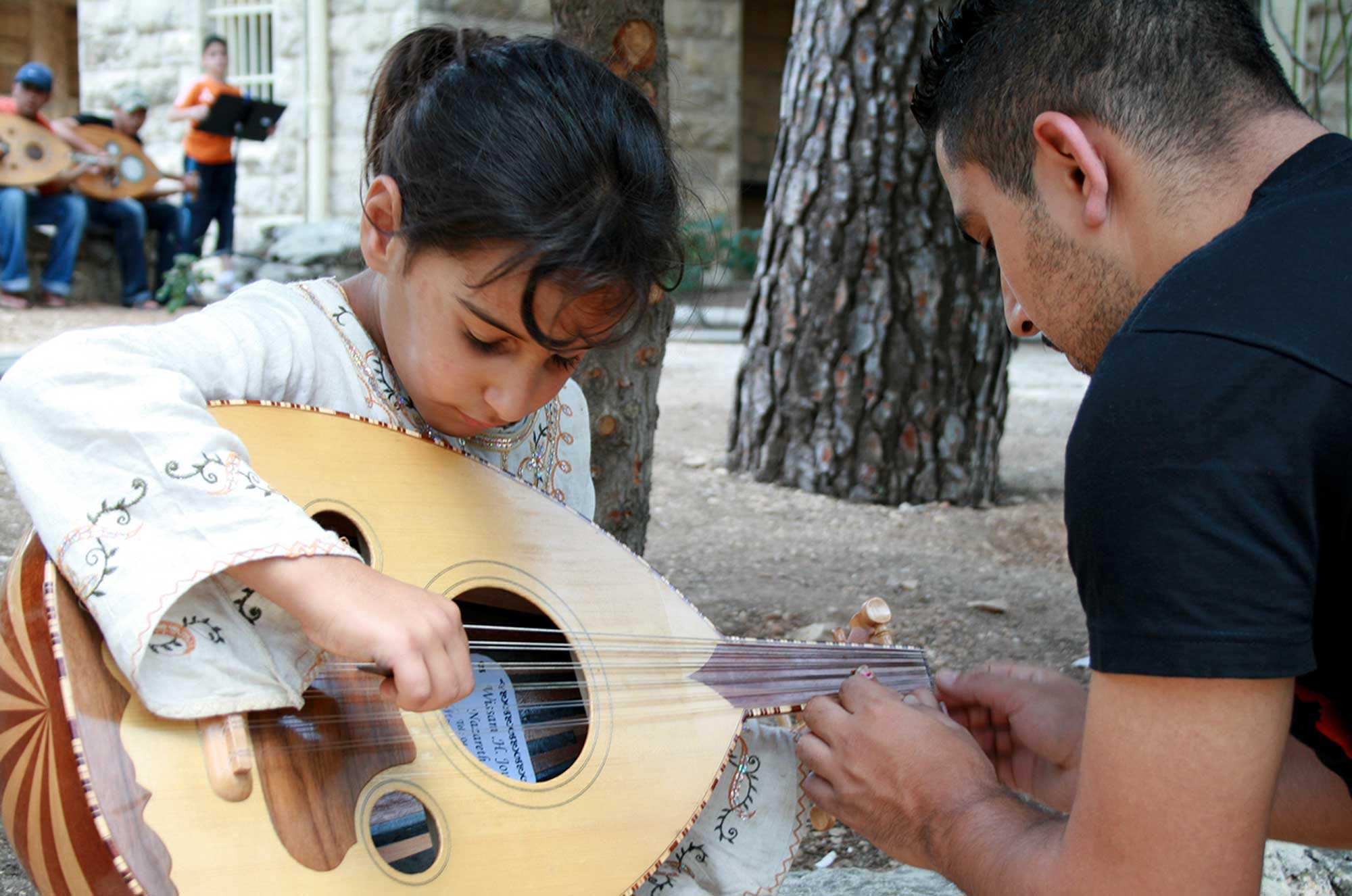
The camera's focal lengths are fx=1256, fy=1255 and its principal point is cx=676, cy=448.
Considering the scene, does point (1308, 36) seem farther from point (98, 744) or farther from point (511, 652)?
point (98, 744)

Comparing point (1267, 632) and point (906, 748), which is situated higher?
point (1267, 632)

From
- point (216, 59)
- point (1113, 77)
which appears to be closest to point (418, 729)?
point (1113, 77)

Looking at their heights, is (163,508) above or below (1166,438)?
below

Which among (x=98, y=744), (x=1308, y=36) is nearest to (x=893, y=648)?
(x=98, y=744)

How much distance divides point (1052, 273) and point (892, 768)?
673 millimetres

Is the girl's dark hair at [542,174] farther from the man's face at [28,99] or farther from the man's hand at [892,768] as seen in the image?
the man's face at [28,99]

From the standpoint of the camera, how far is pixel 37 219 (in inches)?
386

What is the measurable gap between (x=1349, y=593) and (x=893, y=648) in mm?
742

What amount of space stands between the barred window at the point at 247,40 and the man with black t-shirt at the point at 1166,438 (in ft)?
37.7

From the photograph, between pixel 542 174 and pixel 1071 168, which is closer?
pixel 1071 168

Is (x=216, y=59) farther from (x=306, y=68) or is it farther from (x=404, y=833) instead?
(x=404, y=833)

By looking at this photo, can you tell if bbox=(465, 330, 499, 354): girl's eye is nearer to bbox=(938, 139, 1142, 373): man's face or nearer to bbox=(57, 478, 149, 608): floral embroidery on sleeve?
bbox=(57, 478, 149, 608): floral embroidery on sleeve

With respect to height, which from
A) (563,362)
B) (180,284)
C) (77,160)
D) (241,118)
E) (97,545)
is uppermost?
(563,362)

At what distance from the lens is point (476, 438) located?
6.58 ft
